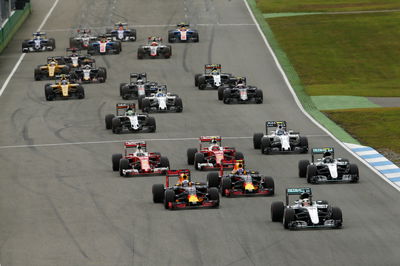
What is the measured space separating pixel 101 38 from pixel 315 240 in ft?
176

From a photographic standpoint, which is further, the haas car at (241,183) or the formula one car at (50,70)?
the formula one car at (50,70)

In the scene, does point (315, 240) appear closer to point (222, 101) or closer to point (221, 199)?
point (221, 199)

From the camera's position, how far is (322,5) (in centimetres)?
10831

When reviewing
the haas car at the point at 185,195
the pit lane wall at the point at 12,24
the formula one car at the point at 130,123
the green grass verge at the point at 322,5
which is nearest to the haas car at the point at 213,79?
the formula one car at the point at 130,123

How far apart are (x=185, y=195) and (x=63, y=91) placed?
2926 centimetres

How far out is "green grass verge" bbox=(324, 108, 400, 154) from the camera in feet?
186

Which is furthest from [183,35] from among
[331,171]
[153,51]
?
[331,171]

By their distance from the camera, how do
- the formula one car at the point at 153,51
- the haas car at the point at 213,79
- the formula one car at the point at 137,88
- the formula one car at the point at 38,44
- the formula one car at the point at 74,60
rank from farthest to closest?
Result: the formula one car at the point at 38,44
the formula one car at the point at 153,51
the formula one car at the point at 74,60
the haas car at the point at 213,79
the formula one car at the point at 137,88

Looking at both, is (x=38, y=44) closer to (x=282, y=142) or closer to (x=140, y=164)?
(x=282, y=142)

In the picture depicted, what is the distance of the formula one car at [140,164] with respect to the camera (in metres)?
48.1

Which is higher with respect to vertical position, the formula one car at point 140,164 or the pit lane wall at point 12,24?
the pit lane wall at point 12,24

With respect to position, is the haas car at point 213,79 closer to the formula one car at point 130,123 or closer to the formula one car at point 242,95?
the formula one car at point 242,95

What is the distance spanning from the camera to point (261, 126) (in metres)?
61.0

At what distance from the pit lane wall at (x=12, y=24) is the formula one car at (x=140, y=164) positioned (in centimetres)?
4330
